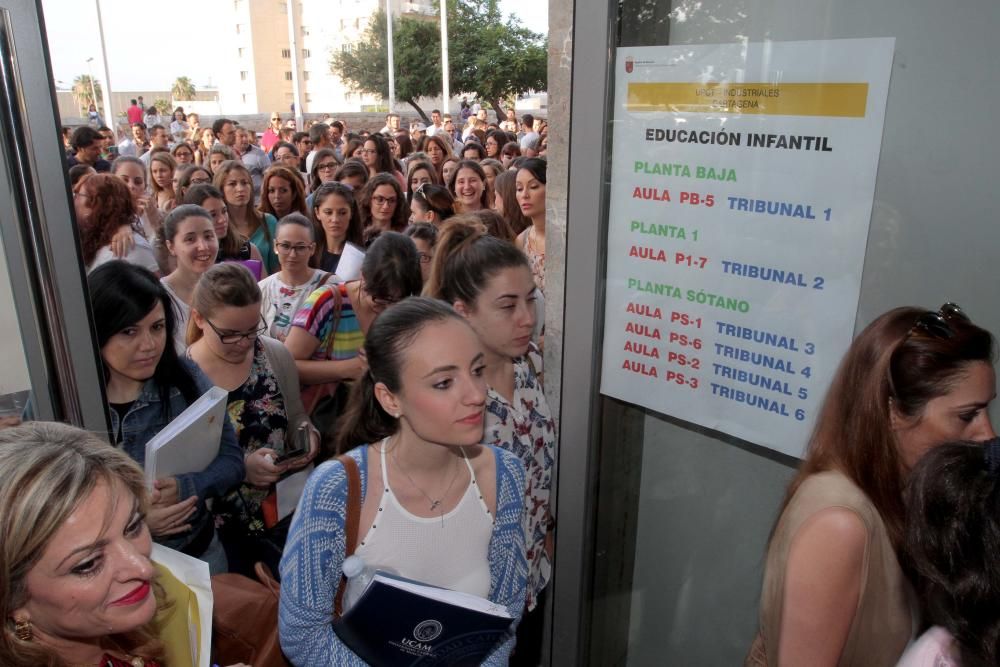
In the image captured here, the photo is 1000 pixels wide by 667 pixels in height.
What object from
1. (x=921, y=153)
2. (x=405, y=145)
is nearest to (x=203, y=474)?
(x=921, y=153)

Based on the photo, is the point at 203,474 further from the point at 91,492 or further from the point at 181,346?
the point at 181,346

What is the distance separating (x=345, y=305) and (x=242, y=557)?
1373 millimetres

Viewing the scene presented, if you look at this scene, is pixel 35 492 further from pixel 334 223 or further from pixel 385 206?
pixel 385 206

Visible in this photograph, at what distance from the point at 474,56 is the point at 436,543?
Result: 42.9 meters

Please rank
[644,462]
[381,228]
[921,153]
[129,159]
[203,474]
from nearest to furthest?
[921,153], [203,474], [644,462], [381,228], [129,159]

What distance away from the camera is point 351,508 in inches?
70.5

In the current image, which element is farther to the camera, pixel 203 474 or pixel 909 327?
pixel 203 474

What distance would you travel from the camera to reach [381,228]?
5547 millimetres

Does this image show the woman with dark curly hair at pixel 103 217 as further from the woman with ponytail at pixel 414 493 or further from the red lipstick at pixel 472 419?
the red lipstick at pixel 472 419

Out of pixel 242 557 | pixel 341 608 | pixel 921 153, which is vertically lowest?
pixel 242 557

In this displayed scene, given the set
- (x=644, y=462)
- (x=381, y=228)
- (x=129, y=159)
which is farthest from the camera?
(x=129, y=159)

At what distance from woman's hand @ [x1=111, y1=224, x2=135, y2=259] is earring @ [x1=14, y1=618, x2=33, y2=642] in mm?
3554

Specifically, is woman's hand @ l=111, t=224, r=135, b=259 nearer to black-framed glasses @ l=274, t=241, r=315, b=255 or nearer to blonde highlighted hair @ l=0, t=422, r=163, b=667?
black-framed glasses @ l=274, t=241, r=315, b=255

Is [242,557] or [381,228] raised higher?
[381,228]
